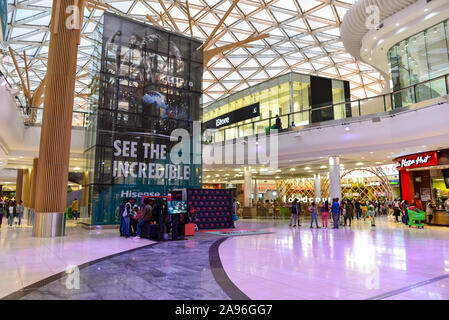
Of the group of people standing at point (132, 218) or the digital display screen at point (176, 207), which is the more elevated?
the digital display screen at point (176, 207)

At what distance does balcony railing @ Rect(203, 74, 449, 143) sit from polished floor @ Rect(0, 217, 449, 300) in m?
8.74

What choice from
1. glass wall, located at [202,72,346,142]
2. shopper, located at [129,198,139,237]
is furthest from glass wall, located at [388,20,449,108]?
shopper, located at [129,198,139,237]

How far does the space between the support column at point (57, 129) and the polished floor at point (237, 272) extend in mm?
3507

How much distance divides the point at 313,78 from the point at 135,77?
525 inches

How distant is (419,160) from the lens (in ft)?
60.1

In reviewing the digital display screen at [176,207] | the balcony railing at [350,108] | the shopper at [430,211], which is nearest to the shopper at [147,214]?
the digital display screen at [176,207]

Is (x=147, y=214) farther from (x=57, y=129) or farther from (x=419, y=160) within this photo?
(x=419, y=160)

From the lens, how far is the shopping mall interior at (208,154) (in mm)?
5742

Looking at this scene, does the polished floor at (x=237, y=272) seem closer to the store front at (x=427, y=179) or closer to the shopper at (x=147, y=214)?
the shopper at (x=147, y=214)

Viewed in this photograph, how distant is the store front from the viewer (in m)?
17.5

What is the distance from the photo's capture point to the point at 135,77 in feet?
60.6

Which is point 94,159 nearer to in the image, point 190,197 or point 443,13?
point 190,197

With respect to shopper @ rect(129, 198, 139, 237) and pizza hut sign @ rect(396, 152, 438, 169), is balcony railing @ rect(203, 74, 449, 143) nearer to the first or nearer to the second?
pizza hut sign @ rect(396, 152, 438, 169)
